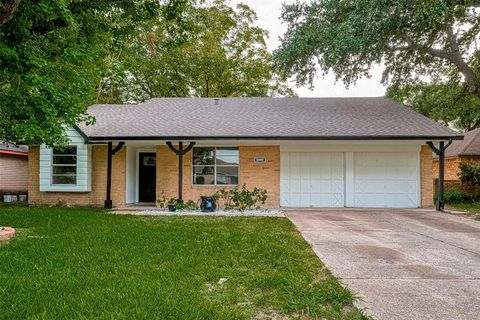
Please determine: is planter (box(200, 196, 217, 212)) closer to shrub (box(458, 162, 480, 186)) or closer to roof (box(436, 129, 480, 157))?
shrub (box(458, 162, 480, 186))

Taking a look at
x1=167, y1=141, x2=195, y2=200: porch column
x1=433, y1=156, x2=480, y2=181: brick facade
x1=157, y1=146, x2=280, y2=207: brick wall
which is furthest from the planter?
x1=433, y1=156, x2=480, y2=181: brick facade

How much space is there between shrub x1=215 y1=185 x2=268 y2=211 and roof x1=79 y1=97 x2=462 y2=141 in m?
1.89

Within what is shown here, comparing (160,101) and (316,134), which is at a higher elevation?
(160,101)

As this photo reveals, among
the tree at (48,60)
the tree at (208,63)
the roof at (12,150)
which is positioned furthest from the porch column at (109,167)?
the tree at (208,63)

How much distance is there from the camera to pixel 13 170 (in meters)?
18.0

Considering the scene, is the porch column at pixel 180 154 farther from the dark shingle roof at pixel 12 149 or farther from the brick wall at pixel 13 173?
the brick wall at pixel 13 173

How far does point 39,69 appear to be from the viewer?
8.56 metres

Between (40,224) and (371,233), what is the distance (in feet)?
Result: 25.2

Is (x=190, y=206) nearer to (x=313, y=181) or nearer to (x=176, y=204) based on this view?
(x=176, y=204)

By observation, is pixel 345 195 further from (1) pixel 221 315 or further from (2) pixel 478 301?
(1) pixel 221 315

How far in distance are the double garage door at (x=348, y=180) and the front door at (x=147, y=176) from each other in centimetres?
540

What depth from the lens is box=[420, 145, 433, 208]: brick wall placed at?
45.9 feet

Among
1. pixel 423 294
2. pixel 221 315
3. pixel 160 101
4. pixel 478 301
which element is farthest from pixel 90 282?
pixel 160 101

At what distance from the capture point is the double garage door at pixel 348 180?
14039 millimetres
